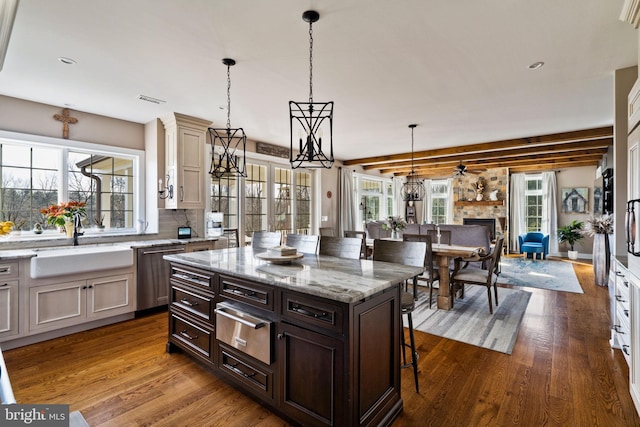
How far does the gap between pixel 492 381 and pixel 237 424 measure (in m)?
1.90

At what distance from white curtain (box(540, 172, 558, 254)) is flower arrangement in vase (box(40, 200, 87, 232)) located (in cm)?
1046

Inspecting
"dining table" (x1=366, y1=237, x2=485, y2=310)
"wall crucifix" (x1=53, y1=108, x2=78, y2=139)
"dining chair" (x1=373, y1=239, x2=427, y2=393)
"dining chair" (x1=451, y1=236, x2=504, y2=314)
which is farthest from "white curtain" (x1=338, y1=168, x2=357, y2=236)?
"wall crucifix" (x1=53, y1=108, x2=78, y2=139)

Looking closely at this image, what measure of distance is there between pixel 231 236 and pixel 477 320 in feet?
12.5

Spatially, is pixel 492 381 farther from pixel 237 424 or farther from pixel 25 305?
pixel 25 305

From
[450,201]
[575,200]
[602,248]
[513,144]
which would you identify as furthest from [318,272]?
[575,200]

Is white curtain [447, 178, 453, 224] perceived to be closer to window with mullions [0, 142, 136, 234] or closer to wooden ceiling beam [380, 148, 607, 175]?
wooden ceiling beam [380, 148, 607, 175]

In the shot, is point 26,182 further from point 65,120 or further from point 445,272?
point 445,272

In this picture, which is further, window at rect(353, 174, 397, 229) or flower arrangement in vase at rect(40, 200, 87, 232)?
window at rect(353, 174, 397, 229)

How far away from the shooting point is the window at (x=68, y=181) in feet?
11.6

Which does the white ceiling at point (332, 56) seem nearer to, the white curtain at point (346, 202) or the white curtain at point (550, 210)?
the white curtain at point (346, 202)

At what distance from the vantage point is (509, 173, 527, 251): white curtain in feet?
30.2

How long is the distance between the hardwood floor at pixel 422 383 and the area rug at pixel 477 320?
0.48ft

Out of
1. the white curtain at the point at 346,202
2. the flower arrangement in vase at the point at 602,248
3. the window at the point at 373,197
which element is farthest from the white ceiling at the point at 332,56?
the window at the point at 373,197

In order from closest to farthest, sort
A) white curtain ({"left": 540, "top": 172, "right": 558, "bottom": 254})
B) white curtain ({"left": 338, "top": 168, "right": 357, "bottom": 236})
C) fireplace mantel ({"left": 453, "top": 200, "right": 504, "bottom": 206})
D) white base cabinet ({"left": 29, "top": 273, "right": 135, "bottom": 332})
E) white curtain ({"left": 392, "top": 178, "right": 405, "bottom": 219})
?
white base cabinet ({"left": 29, "top": 273, "right": 135, "bottom": 332}) < white curtain ({"left": 338, "top": 168, "right": 357, "bottom": 236}) < white curtain ({"left": 540, "top": 172, "right": 558, "bottom": 254}) < fireplace mantel ({"left": 453, "top": 200, "right": 504, "bottom": 206}) < white curtain ({"left": 392, "top": 178, "right": 405, "bottom": 219})
